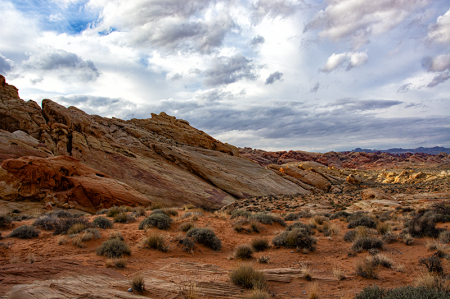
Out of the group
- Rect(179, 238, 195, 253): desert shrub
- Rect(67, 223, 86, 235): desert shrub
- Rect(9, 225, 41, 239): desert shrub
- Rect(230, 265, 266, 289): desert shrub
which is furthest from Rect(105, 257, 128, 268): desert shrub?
Rect(9, 225, 41, 239): desert shrub

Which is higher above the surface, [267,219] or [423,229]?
[423,229]

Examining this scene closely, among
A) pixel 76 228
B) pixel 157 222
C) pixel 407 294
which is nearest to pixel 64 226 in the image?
pixel 76 228

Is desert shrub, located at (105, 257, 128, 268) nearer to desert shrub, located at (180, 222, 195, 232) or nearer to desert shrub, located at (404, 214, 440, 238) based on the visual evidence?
desert shrub, located at (180, 222, 195, 232)

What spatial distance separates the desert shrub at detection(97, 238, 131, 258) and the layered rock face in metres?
14.2

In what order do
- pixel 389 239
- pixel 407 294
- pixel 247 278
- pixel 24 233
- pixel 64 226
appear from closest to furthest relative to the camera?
pixel 407 294, pixel 247 278, pixel 389 239, pixel 24 233, pixel 64 226

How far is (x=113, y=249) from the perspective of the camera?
8445mm

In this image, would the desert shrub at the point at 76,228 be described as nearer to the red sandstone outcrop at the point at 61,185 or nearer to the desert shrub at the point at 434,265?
the red sandstone outcrop at the point at 61,185

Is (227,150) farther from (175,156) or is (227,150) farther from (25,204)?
(25,204)

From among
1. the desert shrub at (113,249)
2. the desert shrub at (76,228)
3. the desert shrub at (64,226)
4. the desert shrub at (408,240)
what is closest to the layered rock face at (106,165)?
the desert shrub at (64,226)

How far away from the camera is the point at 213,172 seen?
35.0 metres

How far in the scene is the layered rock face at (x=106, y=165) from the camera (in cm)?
2077

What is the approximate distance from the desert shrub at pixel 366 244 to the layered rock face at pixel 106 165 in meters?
19.7

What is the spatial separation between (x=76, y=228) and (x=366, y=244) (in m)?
12.8

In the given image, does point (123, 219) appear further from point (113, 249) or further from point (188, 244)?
point (188, 244)
